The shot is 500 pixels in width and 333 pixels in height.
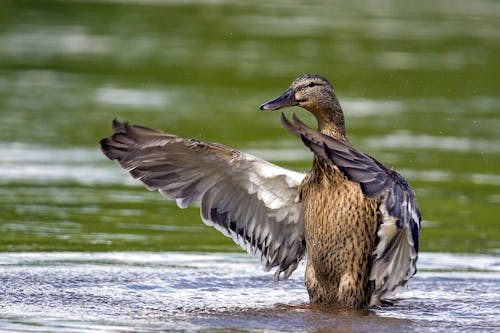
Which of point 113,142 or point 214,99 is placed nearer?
point 113,142

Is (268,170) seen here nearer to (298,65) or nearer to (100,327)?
(100,327)

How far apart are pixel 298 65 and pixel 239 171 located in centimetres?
1242

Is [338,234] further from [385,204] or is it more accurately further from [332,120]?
[385,204]

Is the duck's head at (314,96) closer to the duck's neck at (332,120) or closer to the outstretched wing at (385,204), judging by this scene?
the duck's neck at (332,120)

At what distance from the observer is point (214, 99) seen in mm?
18234

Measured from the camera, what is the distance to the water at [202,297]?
27.3 feet

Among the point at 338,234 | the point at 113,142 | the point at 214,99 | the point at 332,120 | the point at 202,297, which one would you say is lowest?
the point at 202,297

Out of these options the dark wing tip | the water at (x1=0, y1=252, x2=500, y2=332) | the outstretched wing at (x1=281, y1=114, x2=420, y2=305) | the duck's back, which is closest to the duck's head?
the duck's back

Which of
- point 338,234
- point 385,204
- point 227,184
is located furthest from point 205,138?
point 385,204

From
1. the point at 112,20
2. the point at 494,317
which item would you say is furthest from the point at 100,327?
the point at 112,20

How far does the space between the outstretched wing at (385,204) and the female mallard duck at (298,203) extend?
11mm

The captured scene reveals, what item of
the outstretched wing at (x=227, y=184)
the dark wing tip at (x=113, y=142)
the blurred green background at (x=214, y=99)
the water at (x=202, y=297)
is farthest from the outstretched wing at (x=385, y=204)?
the blurred green background at (x=214, y=99)

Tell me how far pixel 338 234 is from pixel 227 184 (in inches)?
34.8

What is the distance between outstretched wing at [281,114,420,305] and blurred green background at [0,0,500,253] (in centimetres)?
213
